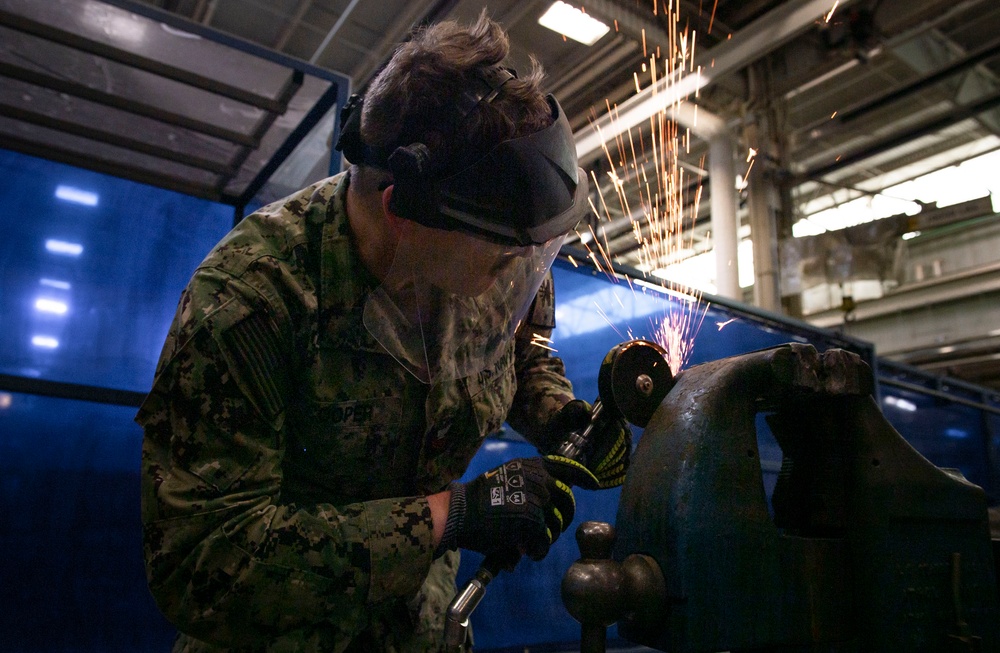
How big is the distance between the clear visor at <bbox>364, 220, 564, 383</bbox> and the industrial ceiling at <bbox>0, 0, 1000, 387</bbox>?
2.86 metres

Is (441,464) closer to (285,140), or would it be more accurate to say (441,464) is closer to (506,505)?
(506,505)

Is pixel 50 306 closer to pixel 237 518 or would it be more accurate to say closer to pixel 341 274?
pixel 341 274

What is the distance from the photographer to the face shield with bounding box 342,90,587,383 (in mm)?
1048

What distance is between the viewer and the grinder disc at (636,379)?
3.58ft

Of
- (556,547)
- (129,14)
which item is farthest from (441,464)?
(129,14)

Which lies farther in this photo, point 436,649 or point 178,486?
point 436,649

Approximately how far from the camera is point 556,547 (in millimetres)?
2592

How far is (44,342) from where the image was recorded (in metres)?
2.21

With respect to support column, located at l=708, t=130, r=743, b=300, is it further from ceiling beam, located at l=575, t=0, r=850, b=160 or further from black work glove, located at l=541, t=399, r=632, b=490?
black work glove, located at l=541, t=399, r=632, b=490

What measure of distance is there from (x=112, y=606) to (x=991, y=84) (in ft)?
27.7

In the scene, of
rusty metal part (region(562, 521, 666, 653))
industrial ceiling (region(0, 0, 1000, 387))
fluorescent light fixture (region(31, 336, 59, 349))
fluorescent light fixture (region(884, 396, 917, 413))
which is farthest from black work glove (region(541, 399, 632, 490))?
fluorescent light fixture (region(884, 396, 917, 413))

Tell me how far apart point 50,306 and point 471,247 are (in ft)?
6.11

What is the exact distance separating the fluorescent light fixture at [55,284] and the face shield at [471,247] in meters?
1.69

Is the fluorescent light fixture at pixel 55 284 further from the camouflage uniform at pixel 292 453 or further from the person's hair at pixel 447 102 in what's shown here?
the person's hair at pixel 447 102
